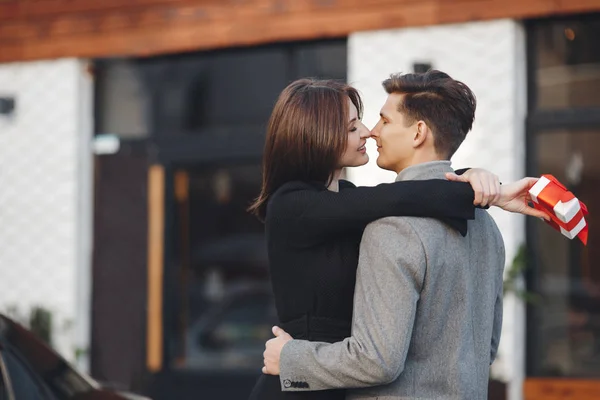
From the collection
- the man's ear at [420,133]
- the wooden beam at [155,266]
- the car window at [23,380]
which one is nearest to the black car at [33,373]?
the car window at [23,380]

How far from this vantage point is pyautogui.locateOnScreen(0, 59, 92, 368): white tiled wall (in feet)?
28.8

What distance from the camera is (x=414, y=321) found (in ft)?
8.89

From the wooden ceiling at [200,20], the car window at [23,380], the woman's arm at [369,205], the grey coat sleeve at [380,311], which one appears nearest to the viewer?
the grey coat sleeve at [380,311]

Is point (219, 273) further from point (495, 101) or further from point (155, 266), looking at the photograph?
point (495, 101)

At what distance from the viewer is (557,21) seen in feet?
24.1

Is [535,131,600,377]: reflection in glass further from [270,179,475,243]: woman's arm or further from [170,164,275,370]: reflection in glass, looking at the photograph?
[270,179,475,243]: woman's arm

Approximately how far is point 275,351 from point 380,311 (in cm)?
38

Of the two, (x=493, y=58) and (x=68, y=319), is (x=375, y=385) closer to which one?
(x=493, y=58)

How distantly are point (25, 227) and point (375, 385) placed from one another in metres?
6.78

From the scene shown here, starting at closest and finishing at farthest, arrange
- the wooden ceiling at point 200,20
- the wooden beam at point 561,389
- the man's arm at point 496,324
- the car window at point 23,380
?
the man's arm at point 496,324
the car window at point 23,380
the wooden beam at point 561,389
the wooden ceiling at point 200,20

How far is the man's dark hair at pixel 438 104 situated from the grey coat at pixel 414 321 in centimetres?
10

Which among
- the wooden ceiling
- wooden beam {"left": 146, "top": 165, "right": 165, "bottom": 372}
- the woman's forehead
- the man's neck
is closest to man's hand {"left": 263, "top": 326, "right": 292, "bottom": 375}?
the man's neck

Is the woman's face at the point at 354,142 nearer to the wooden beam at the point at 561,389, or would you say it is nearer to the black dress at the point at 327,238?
the black dress at the point at 327,238

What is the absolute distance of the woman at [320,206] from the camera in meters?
2.75
